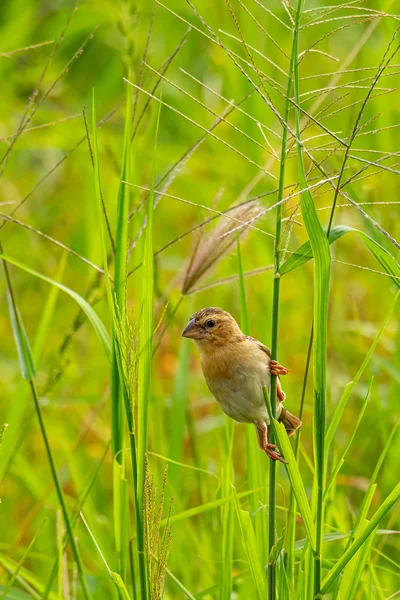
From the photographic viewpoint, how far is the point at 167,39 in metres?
5.32

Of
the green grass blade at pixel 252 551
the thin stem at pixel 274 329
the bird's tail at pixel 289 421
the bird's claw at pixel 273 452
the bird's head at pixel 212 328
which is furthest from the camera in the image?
the bird's head at pixel 212 328

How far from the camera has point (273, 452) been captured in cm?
158

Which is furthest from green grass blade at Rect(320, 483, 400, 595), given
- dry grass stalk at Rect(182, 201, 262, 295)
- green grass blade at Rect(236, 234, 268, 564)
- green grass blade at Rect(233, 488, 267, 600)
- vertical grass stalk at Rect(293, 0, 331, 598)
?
dry grass stalk at Rect(182, 201, 262, 295)

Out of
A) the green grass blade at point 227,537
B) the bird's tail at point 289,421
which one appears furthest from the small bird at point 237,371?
the green grass blade at point 227,537

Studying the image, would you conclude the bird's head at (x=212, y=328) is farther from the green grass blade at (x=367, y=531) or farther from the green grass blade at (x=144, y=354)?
the green grass blade at (x=367, y=531)

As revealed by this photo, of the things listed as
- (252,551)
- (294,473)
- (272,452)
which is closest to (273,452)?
(272,452)

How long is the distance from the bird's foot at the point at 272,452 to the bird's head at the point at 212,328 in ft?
1.10

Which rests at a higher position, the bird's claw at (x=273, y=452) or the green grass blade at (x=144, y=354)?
the green grass blade at (x=144, y=354)

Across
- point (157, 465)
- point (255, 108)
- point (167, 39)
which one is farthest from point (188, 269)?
point (167, 39)

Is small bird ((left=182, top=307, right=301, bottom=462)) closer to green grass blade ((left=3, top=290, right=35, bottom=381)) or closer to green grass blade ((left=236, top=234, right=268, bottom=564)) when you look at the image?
green grass blade ((left=236, top=234, right=268, bottom=564))

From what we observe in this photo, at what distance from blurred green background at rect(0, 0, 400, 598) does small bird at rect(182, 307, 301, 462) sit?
16 cm

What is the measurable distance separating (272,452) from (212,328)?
47 cm

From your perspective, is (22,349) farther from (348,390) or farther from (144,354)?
(348,390)

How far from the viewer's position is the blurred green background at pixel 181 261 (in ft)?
8.98
